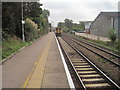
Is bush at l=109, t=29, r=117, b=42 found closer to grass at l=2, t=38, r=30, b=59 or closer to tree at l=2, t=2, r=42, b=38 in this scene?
tree at l=2, t=2, r=42, b=38

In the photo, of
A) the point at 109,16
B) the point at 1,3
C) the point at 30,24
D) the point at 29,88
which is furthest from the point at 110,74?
the point at 109,16

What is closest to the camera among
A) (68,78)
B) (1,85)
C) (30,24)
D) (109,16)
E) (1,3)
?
(1,85)

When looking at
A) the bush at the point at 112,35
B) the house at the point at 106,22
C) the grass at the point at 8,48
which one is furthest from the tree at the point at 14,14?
the house at the point at 106,22

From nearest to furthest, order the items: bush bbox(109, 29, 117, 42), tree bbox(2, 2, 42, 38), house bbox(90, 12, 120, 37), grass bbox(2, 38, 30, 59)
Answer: grass bbox(2, 38, 30, 59)
tree bbox(2, 2, 42, 38)
bush bbox(109, 29, 117, 42)
house bbox(90, 12, 120, 37)

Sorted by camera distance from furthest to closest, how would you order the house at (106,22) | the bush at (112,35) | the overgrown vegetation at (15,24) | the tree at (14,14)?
the house at (106,22), the bush at (112,35), the tree at (14,14), the overgrown vegetation at (15,24)

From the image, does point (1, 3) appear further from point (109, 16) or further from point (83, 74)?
point (109, 16)

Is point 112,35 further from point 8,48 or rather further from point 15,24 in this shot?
point 8,48

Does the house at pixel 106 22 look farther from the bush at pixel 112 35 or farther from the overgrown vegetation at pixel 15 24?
the overgrown vegetation at pixel 15 24

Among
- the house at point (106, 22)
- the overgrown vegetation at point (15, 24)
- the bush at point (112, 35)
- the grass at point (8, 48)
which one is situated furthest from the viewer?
the house at point (106, 22)

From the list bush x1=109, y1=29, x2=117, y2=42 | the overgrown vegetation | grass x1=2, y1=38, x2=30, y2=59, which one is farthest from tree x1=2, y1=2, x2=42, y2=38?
bush x1=109, y1=29, x2=117, y2=42

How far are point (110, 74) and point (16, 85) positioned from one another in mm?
4711

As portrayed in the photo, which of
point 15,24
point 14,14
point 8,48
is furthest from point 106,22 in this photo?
point 8,48

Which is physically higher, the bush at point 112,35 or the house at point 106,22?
the house at point 106,22

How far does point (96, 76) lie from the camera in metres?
8.98
